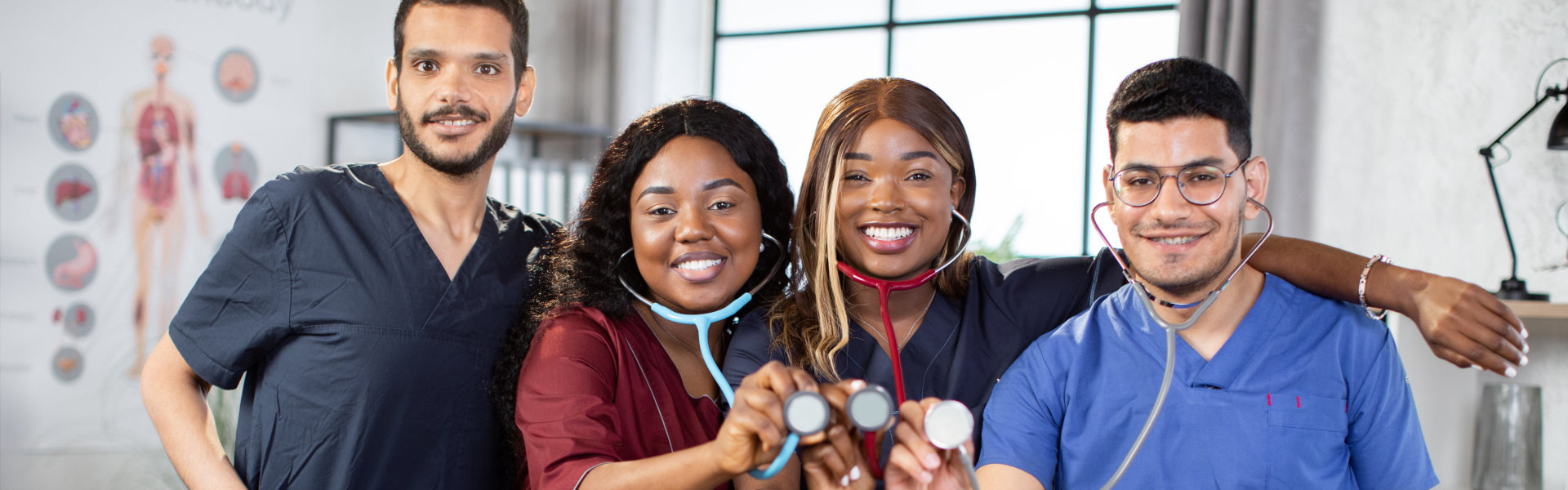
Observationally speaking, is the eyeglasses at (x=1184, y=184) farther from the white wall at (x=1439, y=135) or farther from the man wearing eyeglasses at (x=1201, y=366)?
the white wall at (x=1439, y=135)

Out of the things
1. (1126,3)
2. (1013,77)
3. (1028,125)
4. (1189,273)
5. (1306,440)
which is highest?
(1126,3)

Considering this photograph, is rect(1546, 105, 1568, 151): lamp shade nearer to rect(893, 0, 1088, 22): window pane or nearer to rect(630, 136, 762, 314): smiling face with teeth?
rect(630, 136, 762, 314): smiling face with teeth

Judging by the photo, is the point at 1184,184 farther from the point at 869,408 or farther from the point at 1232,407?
the point at 869,408

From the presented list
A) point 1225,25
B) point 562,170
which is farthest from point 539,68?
point 1225,25

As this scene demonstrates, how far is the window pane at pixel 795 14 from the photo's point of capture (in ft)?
15.1

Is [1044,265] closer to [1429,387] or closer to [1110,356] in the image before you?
[1110,356]

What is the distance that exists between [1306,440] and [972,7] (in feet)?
10.6

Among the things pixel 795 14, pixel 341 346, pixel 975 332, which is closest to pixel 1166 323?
pixel 975 332

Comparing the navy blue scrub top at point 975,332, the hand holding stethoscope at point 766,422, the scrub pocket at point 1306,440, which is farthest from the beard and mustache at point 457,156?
the scrub pocket at point 1306,440

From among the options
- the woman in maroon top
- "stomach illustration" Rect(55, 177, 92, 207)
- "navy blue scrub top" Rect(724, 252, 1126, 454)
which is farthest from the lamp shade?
"stomach illustration" Rect(55, 177, 92, 207)

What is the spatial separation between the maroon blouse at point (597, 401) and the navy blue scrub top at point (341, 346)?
8.1 inches

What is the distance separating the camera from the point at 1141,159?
141 cm

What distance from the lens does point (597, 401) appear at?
1.27m

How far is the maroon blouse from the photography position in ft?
4.04
